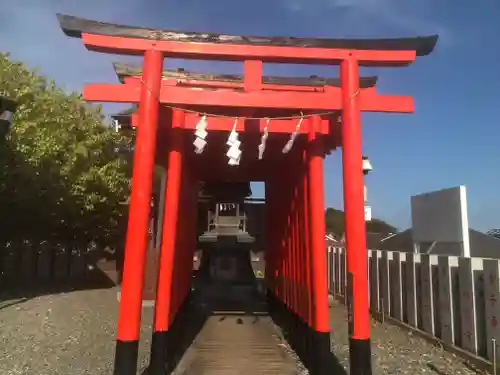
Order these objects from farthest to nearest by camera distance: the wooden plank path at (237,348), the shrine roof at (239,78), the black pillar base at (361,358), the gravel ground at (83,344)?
the shrine roof at (239,78) → the wooden plank path at (237,348) → the gravel ground at (83,344) → the black pillar base at (361,358)

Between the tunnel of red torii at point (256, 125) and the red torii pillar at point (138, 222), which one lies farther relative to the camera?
the tunnel of red torii at point (256, 125)

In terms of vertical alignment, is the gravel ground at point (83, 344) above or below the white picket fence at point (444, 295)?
below

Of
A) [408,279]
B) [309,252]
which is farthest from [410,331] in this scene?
[309,252]

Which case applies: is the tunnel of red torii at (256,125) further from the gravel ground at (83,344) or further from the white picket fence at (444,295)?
the white picket fence at (444,295)

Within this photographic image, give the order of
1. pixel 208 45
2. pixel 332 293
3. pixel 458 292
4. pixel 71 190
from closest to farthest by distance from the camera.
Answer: pixel 208 45
pixel 458 292
pixel 71 190
pixel 332 293

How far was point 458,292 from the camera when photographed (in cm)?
715

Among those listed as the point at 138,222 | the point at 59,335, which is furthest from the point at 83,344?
the point at 138,222

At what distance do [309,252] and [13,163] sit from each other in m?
8.43

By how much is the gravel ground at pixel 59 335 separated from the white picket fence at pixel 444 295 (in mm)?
5329

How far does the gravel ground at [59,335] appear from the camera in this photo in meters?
6.51

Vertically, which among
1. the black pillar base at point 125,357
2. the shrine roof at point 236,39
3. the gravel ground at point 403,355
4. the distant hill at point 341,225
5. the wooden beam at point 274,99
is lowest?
the gravel ground at point 403,355

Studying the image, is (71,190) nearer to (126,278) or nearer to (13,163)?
(13,163)

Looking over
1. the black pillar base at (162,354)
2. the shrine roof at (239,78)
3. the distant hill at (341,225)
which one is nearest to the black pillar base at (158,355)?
the black pillar base at (162,354)

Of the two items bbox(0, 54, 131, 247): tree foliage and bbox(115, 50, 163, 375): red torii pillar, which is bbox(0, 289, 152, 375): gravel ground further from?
bbox(0, 54, 131, 247): tree foliage
